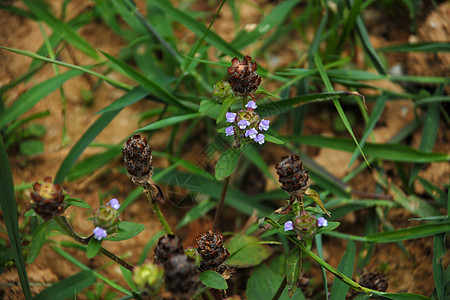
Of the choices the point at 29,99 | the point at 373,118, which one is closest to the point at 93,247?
the point at 29,99

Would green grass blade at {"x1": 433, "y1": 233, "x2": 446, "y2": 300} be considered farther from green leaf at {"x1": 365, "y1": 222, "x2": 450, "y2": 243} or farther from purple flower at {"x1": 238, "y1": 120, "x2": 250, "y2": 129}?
purple flower at {"x1": 238, "y1": 120, "x2": 250, "y2": 129}

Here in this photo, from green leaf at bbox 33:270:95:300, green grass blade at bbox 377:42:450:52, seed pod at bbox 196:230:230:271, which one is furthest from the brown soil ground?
seed pod at bbox 196:230:230:271

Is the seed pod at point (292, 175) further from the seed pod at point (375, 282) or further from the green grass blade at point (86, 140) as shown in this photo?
the green grass blade at point (86, 140)

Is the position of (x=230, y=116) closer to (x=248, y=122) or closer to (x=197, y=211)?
(x=248, y=122)

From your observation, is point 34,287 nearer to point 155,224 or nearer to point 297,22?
point 155,224

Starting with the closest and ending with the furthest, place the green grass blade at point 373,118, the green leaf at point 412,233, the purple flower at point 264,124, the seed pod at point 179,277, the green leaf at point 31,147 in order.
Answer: the seed pod at point 179,277
the purple flower at point 264,124
the green leaf at point 412,233
the green grass blade at point 373,118
the green leaf at point 31,147

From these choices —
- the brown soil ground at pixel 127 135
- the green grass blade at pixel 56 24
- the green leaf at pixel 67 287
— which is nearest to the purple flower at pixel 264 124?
the brown soil ground at pixel 127 135
